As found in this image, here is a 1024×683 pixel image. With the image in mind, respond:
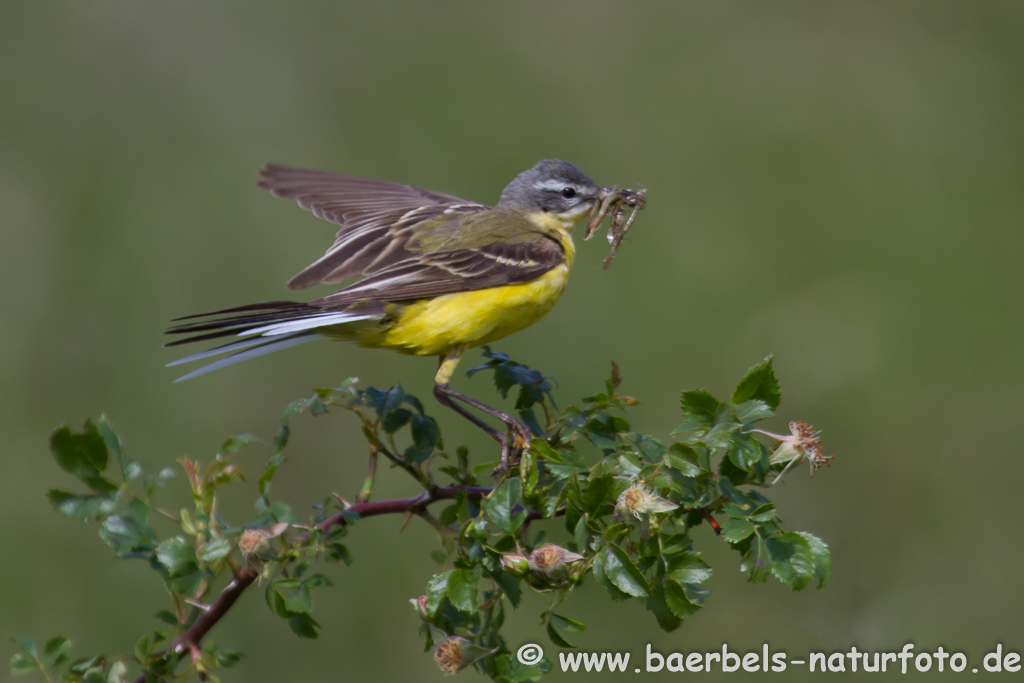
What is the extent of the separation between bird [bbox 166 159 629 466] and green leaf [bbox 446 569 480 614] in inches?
30.7

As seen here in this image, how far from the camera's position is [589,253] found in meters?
6.36

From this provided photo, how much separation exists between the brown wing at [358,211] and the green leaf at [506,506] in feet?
5.74

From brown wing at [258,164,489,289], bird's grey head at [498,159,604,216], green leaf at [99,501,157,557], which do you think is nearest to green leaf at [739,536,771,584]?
green leaf at [99,501,157,557]

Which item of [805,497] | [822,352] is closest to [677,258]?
[822,352]

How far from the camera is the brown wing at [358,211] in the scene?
4109 millimetres

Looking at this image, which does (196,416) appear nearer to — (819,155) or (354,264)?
(354,264)

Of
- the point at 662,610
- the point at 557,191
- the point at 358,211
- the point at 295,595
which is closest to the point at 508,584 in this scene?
the point at 662,610

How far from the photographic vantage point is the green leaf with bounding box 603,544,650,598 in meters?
2.04

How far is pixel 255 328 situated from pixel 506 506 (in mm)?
1346

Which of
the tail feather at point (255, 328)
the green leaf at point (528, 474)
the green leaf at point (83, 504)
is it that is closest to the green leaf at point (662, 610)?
the green leaf at point (528, 474)

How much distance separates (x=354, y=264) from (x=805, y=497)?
269 cm

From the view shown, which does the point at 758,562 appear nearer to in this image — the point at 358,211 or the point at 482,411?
the point at 482,411

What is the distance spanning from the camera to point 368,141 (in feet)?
21.2

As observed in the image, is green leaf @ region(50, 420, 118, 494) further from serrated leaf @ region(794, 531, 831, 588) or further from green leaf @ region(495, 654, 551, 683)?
serrated leaf @ region(794, 531, 831, 588)
